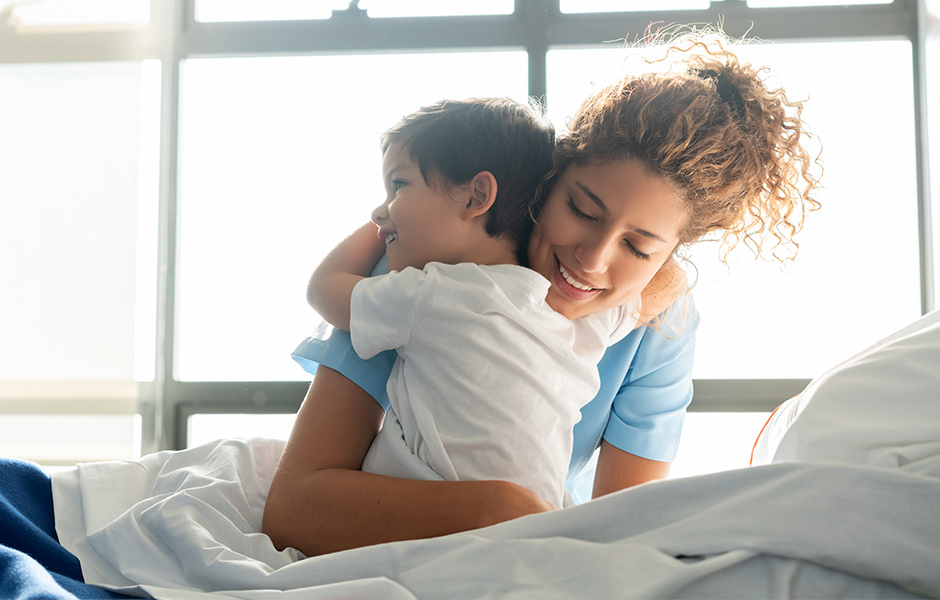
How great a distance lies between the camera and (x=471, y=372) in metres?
0.88

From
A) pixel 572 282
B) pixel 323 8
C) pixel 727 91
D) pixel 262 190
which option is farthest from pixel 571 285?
pixel 323 8

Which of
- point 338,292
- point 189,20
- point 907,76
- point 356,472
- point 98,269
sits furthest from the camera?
point 189,20

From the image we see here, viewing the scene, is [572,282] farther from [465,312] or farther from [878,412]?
[878,412]

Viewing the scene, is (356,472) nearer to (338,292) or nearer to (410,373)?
(410,373)

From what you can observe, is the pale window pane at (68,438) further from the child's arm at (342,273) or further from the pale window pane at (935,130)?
the pale window pane at (935,130)

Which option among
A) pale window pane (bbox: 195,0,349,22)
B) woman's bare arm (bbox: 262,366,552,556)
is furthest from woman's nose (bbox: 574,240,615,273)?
pale window pane (bbox: 195,0,349,22)

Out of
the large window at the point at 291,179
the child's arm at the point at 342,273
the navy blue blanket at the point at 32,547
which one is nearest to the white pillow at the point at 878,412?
the child's arm at the point at 342,273

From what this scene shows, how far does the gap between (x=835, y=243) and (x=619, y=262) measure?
181 cm

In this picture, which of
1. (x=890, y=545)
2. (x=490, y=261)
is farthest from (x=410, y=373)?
(x=890, y=545)

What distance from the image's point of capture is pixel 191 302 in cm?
261

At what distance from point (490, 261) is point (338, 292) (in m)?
0.27

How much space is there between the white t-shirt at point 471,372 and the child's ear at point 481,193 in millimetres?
146

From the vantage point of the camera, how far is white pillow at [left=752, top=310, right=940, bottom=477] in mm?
682

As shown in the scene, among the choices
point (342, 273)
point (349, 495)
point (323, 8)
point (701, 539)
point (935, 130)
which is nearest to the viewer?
point (701, 539)
